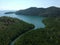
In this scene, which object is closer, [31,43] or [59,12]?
[31,43]

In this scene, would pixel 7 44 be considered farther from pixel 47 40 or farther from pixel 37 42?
pixel 47 40

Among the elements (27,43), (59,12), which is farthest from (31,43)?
(59,12)

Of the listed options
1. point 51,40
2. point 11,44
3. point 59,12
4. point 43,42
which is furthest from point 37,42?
point 59,12

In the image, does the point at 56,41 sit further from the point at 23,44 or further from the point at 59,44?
the point at 23,44

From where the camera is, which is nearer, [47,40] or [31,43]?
[31,43]

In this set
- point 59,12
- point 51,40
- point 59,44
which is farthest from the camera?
point 59,12

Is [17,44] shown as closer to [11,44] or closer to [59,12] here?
[11,44]

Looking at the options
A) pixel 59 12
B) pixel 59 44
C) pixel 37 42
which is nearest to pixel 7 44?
pixel 37 42

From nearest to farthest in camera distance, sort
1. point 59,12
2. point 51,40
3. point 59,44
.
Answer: point 59,44
point 51,40
point 59,12
